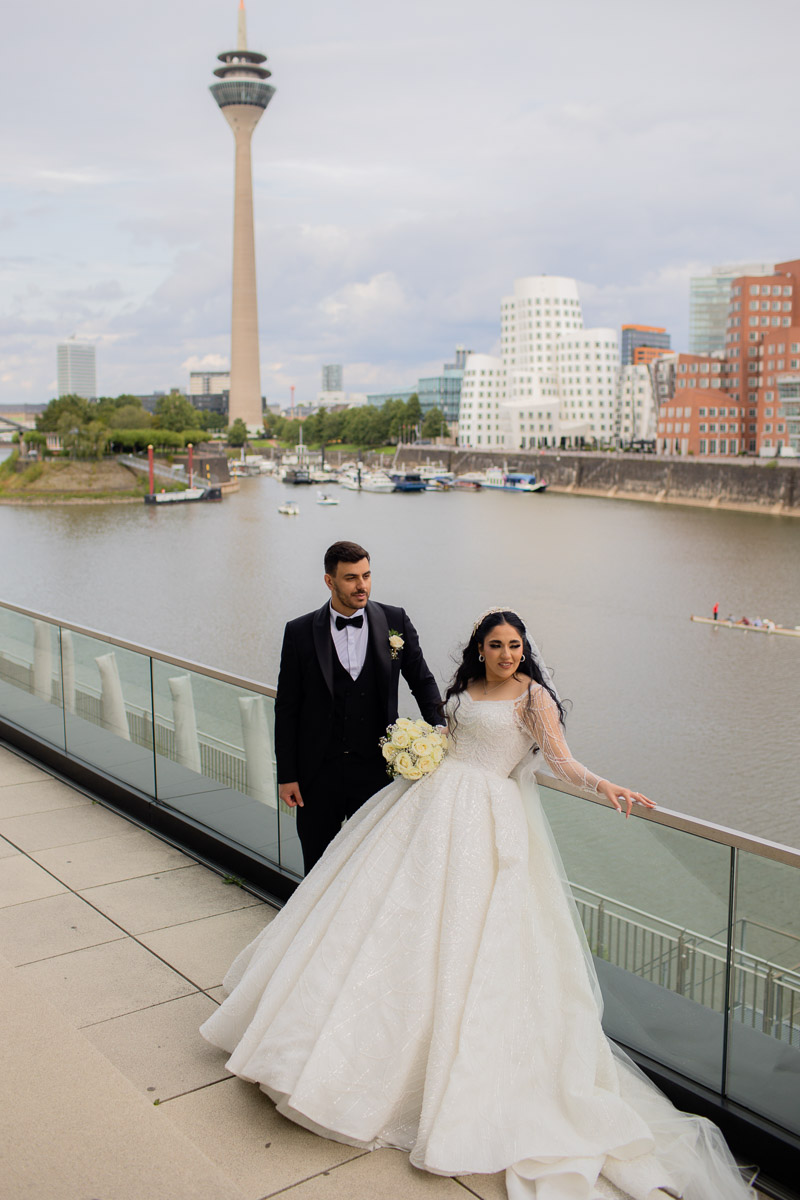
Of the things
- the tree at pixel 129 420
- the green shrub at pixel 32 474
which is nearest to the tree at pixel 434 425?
the tree at pixel 129 420

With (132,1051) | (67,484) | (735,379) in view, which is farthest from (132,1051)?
(735,379)

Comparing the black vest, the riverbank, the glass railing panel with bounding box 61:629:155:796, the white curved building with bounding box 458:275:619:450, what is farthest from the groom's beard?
the white curved building with bounding box 458:275:619:450

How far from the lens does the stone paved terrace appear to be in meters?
2.39

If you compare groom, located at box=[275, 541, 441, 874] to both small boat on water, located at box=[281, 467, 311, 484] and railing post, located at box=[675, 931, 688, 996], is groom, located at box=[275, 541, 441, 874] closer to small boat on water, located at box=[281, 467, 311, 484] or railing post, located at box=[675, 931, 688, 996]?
railing post, located at box=[675, 931, 688, 996]

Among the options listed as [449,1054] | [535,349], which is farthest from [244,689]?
[535,349]

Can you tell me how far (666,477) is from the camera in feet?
231

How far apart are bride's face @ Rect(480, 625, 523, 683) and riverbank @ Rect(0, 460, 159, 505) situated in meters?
68.7

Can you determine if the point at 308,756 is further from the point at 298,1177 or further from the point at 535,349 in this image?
the point at 535,349

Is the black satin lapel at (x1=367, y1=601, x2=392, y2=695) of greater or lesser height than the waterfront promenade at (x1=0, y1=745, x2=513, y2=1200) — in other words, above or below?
above

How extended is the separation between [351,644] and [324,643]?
0.08 metres

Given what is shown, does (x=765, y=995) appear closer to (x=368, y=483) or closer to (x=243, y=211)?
(x=368, y=483)

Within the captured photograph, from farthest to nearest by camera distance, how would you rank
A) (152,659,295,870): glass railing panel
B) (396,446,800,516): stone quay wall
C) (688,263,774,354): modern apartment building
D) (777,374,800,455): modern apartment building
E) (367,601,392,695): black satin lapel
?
1. (688,263,774,354): modern apartment building
2. (777,374,800,455): modern apartment building
3. (396,446,800,516): stone quay wall
4. (152,659,295,870): glass railing panel
5. (367,601,392,695): black satin lapel

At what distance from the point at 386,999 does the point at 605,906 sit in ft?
2.67

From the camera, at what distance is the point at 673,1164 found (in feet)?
8.13
